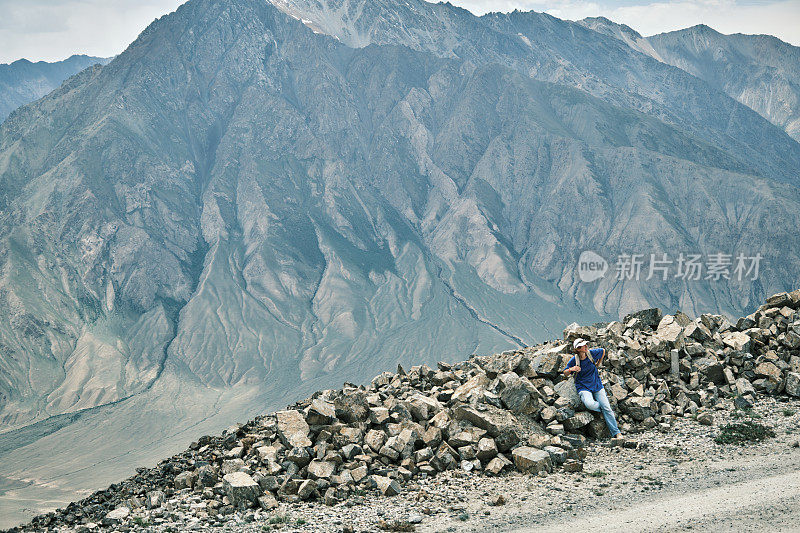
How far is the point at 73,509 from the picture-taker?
47.9 ft

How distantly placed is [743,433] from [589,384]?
363 centimetres

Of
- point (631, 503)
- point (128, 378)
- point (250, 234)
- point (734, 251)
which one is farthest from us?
point (250, 234)

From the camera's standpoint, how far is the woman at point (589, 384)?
1448cm

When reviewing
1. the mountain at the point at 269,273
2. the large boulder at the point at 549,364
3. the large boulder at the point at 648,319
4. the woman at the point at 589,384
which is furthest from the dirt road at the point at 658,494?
the mountain at the point at 269,273

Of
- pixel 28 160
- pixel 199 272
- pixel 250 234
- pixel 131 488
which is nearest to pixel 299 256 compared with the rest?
pixel 250 234

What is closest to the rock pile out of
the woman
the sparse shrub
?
the woman

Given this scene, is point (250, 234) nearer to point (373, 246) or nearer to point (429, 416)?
point (373, 246)

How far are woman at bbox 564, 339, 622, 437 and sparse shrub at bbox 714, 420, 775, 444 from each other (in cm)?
239

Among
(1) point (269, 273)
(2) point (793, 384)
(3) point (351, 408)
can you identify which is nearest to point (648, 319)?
(2) point (793, 384)

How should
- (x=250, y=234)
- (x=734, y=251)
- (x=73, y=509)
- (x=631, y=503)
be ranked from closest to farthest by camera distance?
(x=631, y=503) → (x=73, y=509) → (x=734, y=251) → (x=250, y=234)

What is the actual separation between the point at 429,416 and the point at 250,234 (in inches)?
6820

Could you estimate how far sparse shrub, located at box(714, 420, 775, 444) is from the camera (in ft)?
45.9

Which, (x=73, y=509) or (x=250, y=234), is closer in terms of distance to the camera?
(x=73, y=509)

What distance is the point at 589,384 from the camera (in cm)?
1477
